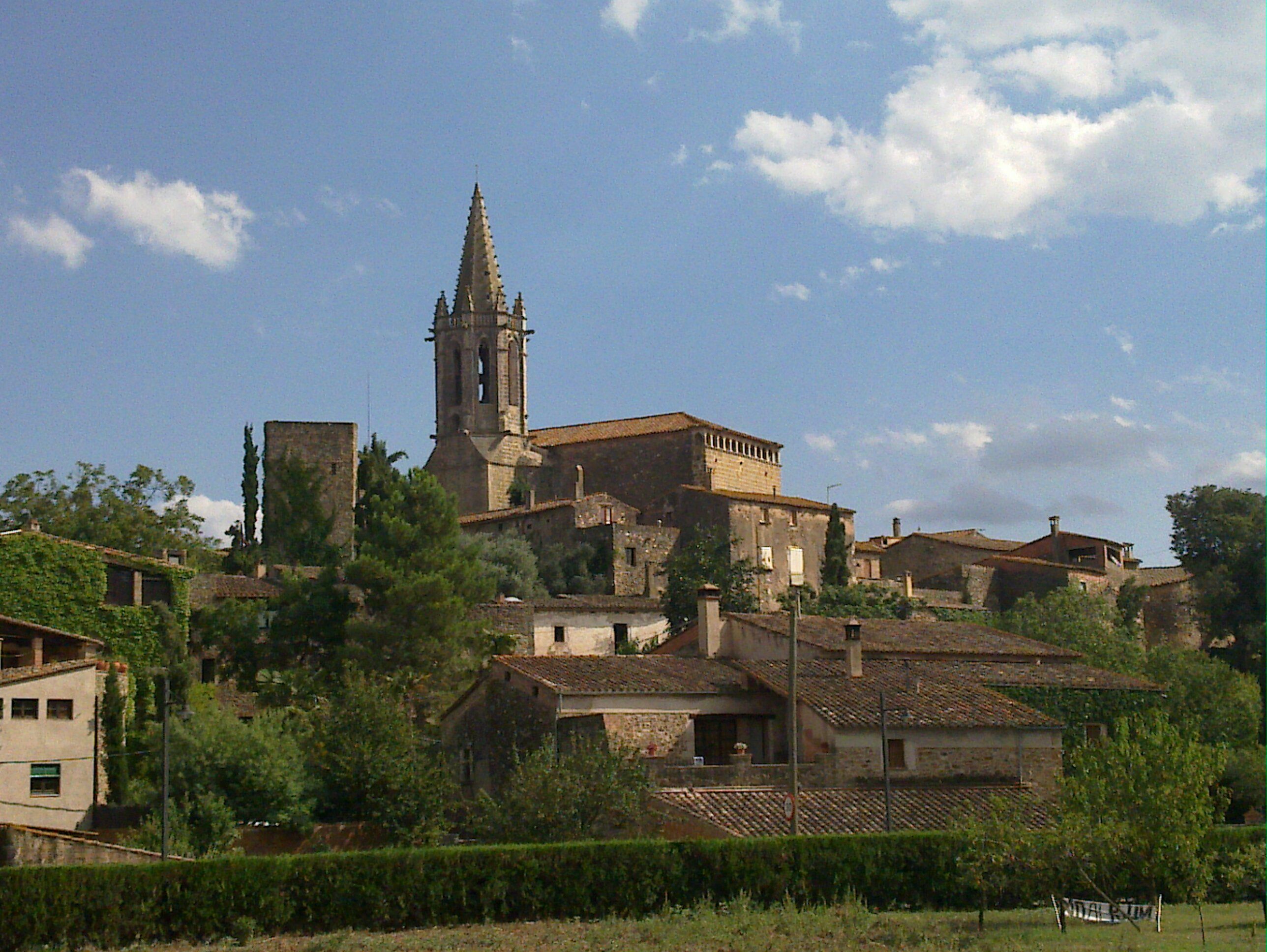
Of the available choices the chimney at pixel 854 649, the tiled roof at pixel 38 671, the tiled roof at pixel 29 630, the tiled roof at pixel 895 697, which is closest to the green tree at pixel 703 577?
the chimney at pixel 854 649

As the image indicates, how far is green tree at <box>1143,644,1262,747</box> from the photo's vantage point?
171 ft

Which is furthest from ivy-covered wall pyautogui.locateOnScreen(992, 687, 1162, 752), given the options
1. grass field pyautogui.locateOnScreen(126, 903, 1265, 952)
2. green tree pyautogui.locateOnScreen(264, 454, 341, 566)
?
green tree pyautogui.locateOnScreen(264, 454, 341, 566)

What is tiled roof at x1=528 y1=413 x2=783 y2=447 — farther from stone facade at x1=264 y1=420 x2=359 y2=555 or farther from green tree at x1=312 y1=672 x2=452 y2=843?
green tree at x1=312 y1=672 x2=452 y2=843

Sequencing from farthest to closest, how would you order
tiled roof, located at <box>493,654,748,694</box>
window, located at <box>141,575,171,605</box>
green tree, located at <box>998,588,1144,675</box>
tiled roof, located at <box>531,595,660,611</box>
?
1. green tree, located at <box>998,588,1144,675</box>
2. tiled roof, located at <box>531,595,660,611</box>
3. window, located at <box>141,575,171,605</box>
4. tiled roof, located at <box>493,654,748,694</box>

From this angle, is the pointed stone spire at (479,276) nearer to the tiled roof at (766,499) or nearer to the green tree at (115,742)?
the tiled roof at (766,499)

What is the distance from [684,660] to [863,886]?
41.8ft

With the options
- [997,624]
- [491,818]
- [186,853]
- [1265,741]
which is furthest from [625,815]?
[997,624]

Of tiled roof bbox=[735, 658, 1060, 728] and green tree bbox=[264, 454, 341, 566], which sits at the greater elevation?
green tree bbox=[264, 454, 341, 566]

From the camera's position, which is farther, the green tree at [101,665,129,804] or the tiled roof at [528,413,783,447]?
the tiled roof at [528,413,783,447]

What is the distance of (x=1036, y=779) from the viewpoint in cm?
3816

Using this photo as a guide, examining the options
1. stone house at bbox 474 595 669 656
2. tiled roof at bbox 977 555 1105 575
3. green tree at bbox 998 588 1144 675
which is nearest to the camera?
stone house at bbox 474 595 669 656

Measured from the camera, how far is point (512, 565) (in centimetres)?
6644

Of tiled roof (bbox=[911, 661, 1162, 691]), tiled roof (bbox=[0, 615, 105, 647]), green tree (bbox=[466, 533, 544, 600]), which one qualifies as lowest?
tiled roof (bbox=[911, 661, 1162, 691])

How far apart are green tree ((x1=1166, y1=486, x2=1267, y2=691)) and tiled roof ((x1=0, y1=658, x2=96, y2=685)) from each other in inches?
1677
